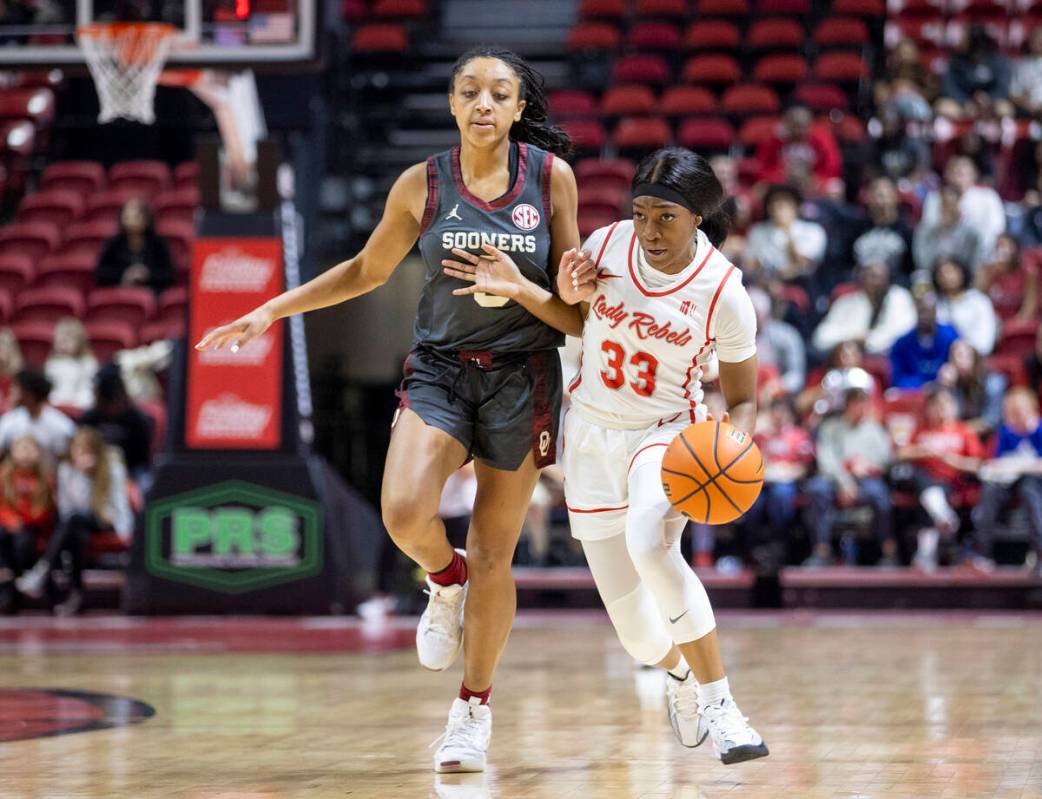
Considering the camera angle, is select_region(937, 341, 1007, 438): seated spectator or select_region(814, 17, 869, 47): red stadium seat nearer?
select_region(937, 341, 1007, 438): seated spectator

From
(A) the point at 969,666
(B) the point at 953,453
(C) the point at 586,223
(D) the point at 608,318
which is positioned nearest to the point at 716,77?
(C) the point at 586,223

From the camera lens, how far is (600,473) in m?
4.32

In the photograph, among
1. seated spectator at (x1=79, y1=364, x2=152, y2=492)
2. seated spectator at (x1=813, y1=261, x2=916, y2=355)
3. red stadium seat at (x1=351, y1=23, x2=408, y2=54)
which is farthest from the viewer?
red stadium seat at (x1=351, y1=23, x2=408, y2=54)

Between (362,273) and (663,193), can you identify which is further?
(362,273)

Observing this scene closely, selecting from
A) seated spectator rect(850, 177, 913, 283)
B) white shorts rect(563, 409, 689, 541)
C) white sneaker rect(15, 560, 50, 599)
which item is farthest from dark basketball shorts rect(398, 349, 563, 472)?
seated spectator rect(850, 177, 913, 283)

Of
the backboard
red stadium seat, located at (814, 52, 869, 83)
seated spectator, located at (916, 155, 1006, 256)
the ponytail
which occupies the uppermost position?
red stadium seat, located at (814, 52, 869, 83)

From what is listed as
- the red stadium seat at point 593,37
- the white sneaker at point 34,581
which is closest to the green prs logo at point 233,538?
the white sneaker at point 34,581

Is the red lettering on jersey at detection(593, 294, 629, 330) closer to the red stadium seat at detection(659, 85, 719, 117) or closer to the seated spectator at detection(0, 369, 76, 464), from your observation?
the seated spectator at detection(0, 369, 76, 464)

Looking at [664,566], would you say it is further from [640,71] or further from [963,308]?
[640,71]

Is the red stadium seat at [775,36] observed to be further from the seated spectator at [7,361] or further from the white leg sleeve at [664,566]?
the white leg sleeve at [664,566]

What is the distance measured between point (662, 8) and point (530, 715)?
1069 centimetres

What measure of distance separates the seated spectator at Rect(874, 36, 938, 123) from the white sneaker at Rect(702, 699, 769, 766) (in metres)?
9.75

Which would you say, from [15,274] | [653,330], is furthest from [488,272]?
[15,274]

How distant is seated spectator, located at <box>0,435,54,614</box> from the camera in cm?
986
